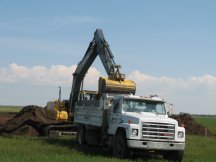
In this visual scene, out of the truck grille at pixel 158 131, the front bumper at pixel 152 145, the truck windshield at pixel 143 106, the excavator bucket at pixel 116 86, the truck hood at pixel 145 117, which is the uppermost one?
the excavator bucket at pixel 116 86

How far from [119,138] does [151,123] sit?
1.52 metres

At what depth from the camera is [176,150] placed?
800 inches

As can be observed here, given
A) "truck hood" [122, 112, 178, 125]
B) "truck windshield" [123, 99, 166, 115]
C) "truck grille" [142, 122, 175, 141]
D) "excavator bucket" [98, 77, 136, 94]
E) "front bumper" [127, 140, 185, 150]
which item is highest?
"excavator bucket" [98, 77, 136, 94]

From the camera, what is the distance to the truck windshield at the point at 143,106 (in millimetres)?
21703

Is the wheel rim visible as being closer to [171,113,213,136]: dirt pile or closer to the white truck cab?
the white truck cab

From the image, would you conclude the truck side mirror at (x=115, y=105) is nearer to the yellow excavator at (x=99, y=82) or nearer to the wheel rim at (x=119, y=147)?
the wheel rim at (x=119, y=147)

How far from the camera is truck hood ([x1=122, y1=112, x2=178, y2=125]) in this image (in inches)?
795

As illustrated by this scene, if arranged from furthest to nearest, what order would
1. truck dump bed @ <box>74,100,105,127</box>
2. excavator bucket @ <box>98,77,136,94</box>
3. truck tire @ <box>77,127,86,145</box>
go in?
truck tire @ <box>77,127,86,145</box> < excavator bucket @ <box>98,77,136,94</box> < truck dump bed @ <box>74,100,105,127</box>

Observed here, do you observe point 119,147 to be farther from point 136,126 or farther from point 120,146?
point 136,126

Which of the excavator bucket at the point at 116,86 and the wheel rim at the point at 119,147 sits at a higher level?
the excavator bucket at the point at 116,86

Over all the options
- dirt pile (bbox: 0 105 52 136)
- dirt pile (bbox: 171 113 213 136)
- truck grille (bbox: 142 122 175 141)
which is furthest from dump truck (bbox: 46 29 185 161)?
dirt pile (bbox: 171 113 213 136)

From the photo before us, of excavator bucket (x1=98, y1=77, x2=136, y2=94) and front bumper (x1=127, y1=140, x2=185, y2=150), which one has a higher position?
excavator bucket (x1=98, y1=77, x2=136, y2=94)

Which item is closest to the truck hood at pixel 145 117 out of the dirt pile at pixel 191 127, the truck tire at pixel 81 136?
the truck tire at pixel 81 136

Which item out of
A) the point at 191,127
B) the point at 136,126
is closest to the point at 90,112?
the point at 136,126
